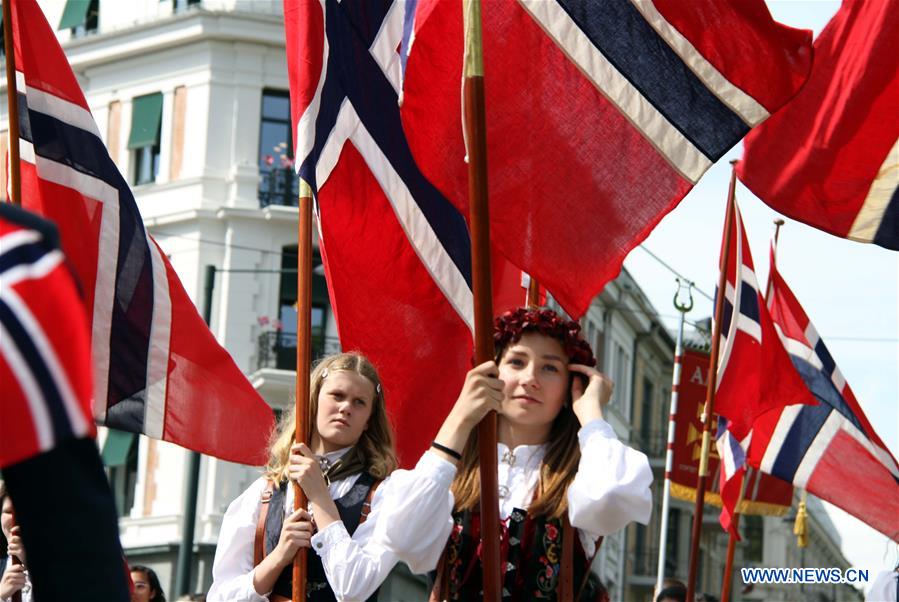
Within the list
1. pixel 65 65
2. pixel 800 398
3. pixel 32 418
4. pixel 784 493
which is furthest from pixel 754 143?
pixel 784 493

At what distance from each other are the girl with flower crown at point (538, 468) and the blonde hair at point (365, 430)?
87 centimetres

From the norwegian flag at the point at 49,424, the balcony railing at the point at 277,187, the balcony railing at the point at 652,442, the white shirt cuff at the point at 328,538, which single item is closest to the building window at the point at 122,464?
the balcony railing at the point at 277,187

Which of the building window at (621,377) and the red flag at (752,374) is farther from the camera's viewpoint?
the building window at (621,377)

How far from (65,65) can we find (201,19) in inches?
1112

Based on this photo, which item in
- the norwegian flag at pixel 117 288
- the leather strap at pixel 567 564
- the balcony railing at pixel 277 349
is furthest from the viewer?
the balcony railing at pixel 277 349

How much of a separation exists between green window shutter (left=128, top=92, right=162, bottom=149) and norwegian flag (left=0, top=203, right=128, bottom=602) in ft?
113

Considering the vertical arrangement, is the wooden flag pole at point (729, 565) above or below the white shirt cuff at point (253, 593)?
above

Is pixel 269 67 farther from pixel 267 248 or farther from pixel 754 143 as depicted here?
pixel 754 143

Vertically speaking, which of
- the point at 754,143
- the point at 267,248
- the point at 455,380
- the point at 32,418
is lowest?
the point at 32,418

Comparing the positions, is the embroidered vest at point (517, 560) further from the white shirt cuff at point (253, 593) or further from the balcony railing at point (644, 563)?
the balcony railing at point (644, 563)

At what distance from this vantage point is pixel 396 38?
7445 mm

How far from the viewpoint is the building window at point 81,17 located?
1465 inches

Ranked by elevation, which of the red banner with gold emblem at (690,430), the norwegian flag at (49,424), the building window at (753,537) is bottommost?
the norwegian flag at (49,424)

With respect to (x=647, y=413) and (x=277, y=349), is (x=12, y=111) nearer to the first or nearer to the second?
(x=277, y=349)
